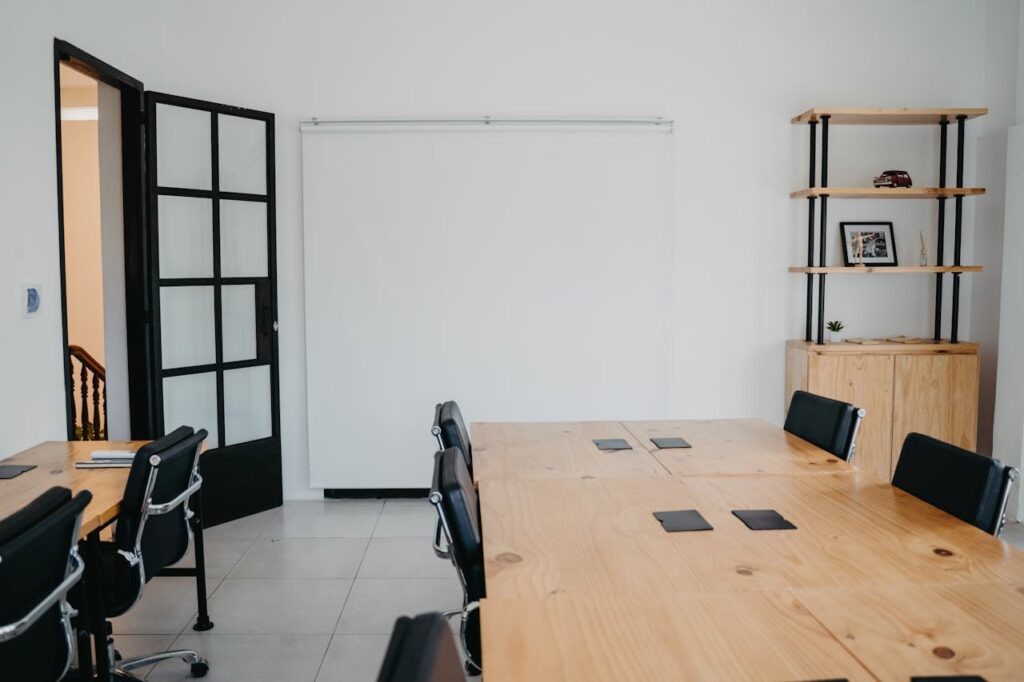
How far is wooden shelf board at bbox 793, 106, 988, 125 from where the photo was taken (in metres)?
5.13

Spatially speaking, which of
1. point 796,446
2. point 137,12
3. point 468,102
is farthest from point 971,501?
point 137,12

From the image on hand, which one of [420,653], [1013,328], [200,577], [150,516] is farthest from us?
[1013,328]

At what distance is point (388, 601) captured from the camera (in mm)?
3801

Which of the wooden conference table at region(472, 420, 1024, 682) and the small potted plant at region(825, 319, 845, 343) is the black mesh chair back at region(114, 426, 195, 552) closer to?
the wooden conference table at region(472, 420, 1024, 682)

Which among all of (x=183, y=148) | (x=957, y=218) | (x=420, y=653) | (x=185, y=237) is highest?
(x=183, y=148)

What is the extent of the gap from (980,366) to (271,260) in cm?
492

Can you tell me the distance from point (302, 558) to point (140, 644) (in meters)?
1.12

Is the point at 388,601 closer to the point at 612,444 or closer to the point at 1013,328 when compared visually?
the point at 612,444

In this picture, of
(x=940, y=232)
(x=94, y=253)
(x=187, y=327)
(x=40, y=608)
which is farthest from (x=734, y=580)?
(x=94, y=253)

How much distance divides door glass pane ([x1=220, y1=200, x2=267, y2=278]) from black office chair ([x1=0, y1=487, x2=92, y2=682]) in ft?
10.5

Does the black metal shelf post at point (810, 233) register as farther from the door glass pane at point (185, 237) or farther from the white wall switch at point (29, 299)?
the white wall switch at point (29, 299)

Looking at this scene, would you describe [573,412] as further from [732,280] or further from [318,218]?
[318,218]

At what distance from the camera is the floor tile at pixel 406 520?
15.8 ft

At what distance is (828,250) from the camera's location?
220 inches
